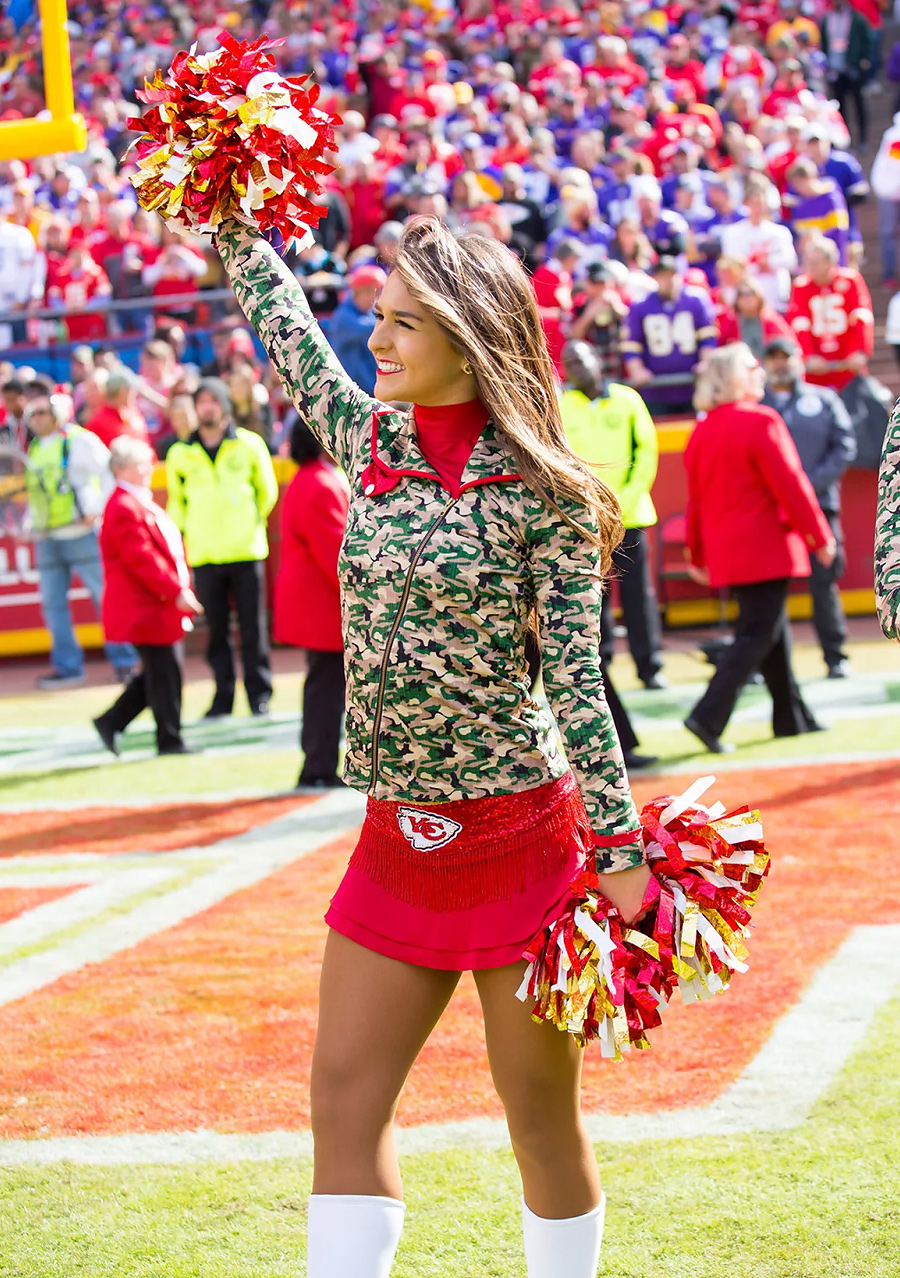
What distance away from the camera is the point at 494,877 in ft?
8.45

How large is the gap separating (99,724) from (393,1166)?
699cm

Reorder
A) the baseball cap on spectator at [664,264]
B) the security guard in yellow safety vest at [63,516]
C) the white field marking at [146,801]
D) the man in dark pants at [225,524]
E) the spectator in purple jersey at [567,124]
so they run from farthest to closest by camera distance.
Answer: the spectator in purple jersey at [567,124] → the baseball cap on spectator at [664,264] → the security guard in yellow safety vest at [63,516] → the man in dark pants at [225,524] → the white field marking at [146,801]

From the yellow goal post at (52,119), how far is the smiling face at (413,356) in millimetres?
3562

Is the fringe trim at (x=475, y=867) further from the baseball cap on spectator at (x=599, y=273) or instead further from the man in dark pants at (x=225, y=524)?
the baseball cap on spectator at (x=599, y=273)

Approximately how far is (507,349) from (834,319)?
1044 centimetres

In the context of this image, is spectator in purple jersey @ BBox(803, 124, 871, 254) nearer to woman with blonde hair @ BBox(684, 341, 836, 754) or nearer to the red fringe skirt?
woman with blonde hair @ BBox(684, 341, 836, 754)

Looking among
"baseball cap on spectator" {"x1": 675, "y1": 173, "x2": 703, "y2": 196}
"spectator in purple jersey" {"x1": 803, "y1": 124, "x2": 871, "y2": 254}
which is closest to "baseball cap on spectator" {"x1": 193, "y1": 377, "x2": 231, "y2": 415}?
"baseball cap on spectator" {"x1": 675, "y1": 173, "x2": 703, "y2": 196}

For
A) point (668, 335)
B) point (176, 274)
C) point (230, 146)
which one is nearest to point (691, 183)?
point (668, 335)

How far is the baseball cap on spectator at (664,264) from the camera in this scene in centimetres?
1302

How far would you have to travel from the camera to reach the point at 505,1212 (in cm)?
347

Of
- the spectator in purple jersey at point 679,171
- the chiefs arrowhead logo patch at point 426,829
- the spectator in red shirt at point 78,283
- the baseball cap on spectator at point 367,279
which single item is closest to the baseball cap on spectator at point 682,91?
the spectator in purple jersey at point 679,171

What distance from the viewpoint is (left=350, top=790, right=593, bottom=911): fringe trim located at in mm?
2574

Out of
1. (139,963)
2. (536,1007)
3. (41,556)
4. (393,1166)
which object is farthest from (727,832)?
(41,556)

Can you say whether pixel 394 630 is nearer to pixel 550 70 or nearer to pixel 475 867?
pixel 475 867
